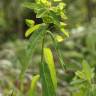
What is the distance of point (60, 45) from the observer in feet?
7.36

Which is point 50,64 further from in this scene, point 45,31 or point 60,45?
point 60,45

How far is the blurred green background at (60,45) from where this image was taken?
2908 mm

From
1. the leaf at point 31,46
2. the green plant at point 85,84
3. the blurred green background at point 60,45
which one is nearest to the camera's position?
the leaf at point 31,46

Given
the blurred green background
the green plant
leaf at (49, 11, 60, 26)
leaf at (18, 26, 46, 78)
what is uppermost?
leaf at (49, 11, 60, 26)

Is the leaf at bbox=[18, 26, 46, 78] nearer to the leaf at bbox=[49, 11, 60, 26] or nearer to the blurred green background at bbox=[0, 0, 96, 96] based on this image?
the leaf at bbox=[49, 11, 60, 26]

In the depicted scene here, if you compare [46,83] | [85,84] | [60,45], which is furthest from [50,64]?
[60,45]

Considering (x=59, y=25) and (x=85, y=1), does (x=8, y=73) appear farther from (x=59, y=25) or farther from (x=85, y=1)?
(x=85, y=1)

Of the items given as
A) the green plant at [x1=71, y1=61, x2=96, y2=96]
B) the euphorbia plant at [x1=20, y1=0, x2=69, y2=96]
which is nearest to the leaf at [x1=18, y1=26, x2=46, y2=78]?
the euphorbia plant at [x1=20, y1=0, x2=69, y2=96]

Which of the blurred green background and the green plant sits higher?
the green plant

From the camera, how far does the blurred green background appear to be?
9.54ft

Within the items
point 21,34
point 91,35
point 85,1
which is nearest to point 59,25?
point 91,35

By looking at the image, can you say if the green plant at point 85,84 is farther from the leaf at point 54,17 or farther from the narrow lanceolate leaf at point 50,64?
the leaf at point 54,17

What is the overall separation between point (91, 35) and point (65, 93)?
84 centimetres

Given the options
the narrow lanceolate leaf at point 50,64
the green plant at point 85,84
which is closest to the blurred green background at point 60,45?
the green plant at point 85,84
